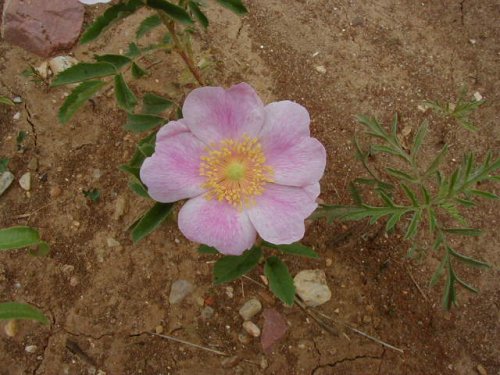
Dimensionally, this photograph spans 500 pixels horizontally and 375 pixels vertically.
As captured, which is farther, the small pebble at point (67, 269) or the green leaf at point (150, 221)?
the small pebble at point (67, 269)

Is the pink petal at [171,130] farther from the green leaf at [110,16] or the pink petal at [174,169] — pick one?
the green leaf at [110,16]

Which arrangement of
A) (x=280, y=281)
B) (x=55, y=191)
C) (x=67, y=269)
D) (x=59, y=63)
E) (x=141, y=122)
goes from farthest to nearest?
(x=59, y=63) < (x=55, y=191) < (x=67, y=269) < (x=141, y=122) < (x=280, y=281)

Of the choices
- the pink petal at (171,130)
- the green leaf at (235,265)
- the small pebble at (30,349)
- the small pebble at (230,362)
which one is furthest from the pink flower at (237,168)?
the small pebble at (30,349)

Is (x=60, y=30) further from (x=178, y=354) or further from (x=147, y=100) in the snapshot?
(x=178, y=354)

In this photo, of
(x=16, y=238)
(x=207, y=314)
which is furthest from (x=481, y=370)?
(x=16, y=238)

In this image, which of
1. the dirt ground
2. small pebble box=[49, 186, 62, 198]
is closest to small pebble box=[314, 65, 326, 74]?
the dirt ground

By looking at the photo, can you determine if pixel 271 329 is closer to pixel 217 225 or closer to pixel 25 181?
pixel 217 225
